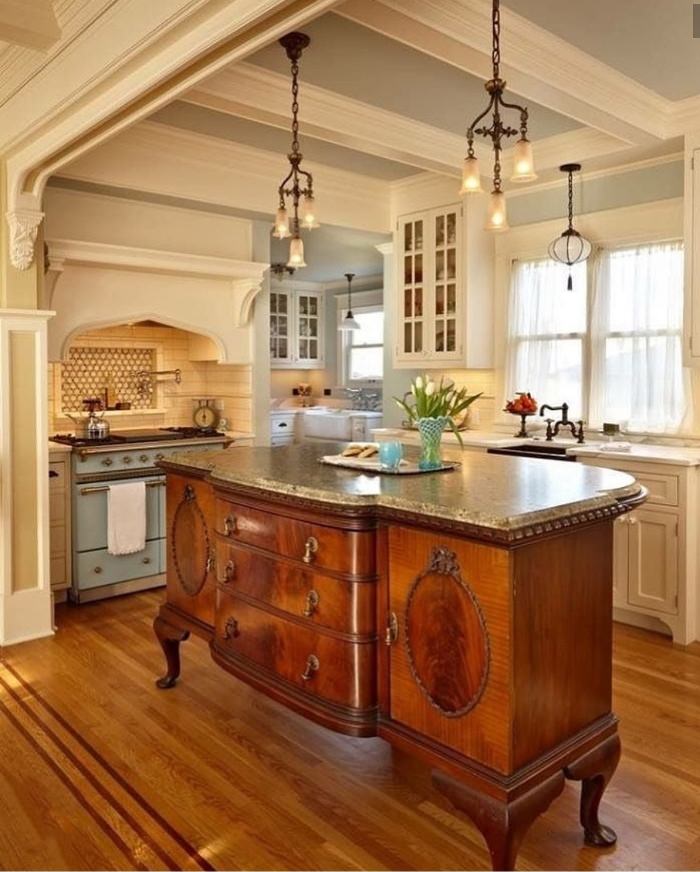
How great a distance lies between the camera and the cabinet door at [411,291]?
5.64 m

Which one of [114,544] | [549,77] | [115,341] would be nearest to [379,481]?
[549,77]

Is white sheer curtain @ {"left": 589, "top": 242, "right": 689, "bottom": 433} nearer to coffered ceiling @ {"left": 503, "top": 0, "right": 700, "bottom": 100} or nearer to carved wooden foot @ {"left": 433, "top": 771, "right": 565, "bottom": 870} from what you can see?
coffered ceiling @ {"left": 503, "top": 0, "right": 700, "bottom": 100}

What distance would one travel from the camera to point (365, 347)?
30.2ft

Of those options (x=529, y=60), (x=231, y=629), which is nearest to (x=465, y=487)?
(x=231, y=629)

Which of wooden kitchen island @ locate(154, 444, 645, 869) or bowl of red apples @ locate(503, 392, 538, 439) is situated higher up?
bowl of red apples @ locate(503, 392, 538, 439)

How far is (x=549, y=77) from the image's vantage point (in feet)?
11.3

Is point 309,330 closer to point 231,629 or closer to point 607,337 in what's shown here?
point 607,337

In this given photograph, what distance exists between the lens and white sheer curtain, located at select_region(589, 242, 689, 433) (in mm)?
4508

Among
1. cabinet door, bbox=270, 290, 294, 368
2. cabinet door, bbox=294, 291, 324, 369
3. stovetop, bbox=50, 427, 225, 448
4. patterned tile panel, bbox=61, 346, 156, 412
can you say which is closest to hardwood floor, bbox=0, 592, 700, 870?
stovetop, bbox=50, 427, 225, 448

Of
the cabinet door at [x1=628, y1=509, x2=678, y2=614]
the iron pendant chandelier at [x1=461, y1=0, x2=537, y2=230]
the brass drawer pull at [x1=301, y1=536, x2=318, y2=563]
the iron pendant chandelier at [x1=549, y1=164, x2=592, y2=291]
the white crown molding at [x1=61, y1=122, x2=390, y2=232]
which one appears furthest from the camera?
the iron pendant chandelier at [x1=549, y1=164, x2=592, y2=291]

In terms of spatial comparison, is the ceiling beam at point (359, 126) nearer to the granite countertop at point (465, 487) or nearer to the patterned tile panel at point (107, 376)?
the granite countertop at point (465, 487)

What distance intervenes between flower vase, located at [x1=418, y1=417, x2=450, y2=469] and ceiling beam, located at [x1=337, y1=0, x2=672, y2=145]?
5.08 feet

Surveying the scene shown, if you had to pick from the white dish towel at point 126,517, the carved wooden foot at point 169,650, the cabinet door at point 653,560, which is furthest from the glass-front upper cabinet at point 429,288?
the carved wooden foot at point 169,650

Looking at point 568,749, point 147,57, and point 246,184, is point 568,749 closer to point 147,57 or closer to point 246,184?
point 147,57
